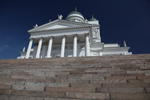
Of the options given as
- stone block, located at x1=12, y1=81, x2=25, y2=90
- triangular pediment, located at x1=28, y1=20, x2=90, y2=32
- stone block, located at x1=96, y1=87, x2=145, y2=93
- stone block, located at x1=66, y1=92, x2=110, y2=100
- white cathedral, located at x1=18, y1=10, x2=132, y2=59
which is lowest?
stone block, located at x1=66, y1=92, x2=110, y2=100

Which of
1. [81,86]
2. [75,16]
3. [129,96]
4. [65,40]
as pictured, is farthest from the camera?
[75,16]

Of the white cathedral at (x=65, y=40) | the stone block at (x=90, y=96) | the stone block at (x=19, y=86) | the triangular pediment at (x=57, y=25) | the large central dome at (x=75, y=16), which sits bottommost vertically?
the stone block at (x=90, y=96)

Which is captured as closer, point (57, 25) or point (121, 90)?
point (121, 90)

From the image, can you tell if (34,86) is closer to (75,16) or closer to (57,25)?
(57,25)

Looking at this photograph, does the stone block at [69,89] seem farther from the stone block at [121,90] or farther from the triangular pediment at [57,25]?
the triangular pediment at [57,25]

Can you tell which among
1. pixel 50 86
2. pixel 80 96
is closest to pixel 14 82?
pixel 50 86

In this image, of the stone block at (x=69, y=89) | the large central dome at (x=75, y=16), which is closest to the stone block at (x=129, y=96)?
the stone block at (x=69, y=89)

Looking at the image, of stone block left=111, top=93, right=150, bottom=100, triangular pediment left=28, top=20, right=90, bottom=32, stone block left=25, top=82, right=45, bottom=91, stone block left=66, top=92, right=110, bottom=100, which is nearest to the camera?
stone block left=111, top=93, right=150, bottom=100

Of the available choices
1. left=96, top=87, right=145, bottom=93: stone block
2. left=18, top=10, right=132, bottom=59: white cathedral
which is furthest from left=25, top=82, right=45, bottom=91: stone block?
left=18, top=10, right=132, bottom=59: white cathedral

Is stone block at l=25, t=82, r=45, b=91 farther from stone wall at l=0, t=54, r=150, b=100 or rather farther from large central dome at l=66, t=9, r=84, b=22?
large central dome at l=66, t=9, r=84, b=22

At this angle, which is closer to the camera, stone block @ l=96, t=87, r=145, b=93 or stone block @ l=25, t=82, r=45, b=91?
stone block @ l=96, t=87, r=145, b=93

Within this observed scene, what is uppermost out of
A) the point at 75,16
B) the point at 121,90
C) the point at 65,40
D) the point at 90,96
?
the point at 75,16

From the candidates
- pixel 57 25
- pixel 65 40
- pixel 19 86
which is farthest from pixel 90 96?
pixel 57 25

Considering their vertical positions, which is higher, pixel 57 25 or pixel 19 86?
pixel 57 25
